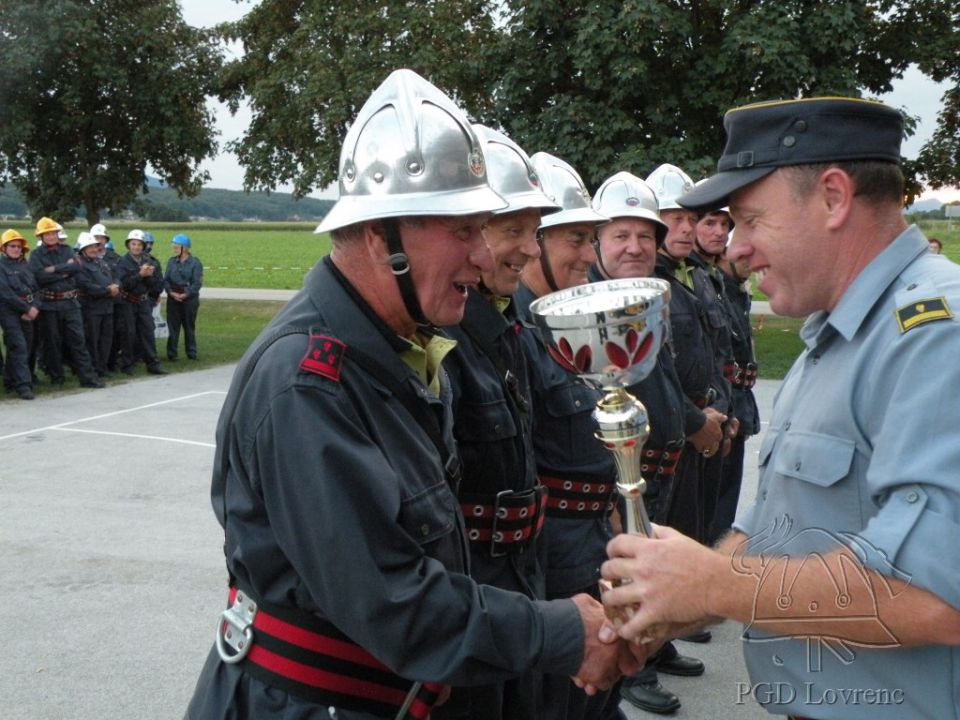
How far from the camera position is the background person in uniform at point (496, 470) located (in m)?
3.17

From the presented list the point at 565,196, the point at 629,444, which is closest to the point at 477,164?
the point at 629,444

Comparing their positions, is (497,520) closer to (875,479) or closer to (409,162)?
(409,162)

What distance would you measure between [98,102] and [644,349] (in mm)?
22339

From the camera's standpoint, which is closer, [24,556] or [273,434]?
[273,434]

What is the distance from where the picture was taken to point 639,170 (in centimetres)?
1653

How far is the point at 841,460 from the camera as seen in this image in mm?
2066

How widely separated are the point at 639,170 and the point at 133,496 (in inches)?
418

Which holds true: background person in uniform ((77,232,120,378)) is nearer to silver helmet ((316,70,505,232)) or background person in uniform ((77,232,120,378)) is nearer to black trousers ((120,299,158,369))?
black trousers ((120,299,158,369))

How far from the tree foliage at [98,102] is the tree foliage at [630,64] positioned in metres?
3.81

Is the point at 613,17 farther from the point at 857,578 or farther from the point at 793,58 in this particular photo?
the point at 857,578

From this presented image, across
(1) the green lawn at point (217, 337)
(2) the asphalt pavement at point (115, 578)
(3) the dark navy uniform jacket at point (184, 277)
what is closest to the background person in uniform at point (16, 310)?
(1) the green lawn at point (217, 337)

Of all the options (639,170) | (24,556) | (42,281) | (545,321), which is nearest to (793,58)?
(639,170)

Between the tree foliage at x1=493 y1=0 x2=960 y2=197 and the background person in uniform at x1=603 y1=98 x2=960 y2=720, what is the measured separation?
14.3 m

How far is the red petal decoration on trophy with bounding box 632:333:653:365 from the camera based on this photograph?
99.0 inches
